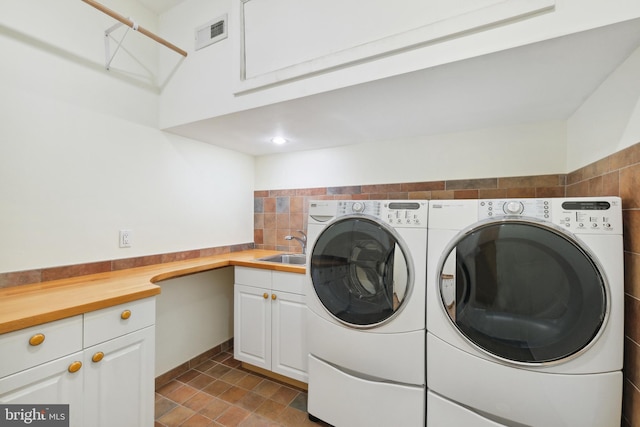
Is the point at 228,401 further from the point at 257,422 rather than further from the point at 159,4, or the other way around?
the point at 159,4

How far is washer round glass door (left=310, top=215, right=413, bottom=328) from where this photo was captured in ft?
4.45

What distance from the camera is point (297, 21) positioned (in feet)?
4.73

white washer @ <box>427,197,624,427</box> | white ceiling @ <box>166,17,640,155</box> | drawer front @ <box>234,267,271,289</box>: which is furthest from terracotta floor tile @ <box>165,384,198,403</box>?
white ceiling @ <box>166,17,640,155</box>

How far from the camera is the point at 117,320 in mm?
1254

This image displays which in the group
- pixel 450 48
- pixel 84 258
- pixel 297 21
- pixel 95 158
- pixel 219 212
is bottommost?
pixel 84 258

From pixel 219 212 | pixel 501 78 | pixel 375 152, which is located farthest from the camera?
pixel 219 212

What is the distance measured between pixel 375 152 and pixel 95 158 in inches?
77.3

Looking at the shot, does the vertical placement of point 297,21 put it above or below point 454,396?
above

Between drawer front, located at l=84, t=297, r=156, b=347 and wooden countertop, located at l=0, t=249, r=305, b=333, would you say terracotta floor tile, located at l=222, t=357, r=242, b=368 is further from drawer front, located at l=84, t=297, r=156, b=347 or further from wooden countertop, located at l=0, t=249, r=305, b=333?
drawer front, located at l=84, t=297, r=156, b=347

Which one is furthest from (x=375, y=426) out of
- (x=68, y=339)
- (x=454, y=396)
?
(x=68, y=339)

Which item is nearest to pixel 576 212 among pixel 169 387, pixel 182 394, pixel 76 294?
pixel 76 294

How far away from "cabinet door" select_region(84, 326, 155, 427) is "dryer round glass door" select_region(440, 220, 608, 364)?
151 centimetres

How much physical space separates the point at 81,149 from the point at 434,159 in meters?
Answer: 2.34

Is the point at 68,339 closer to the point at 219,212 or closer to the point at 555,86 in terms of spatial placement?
the point at 219,212
